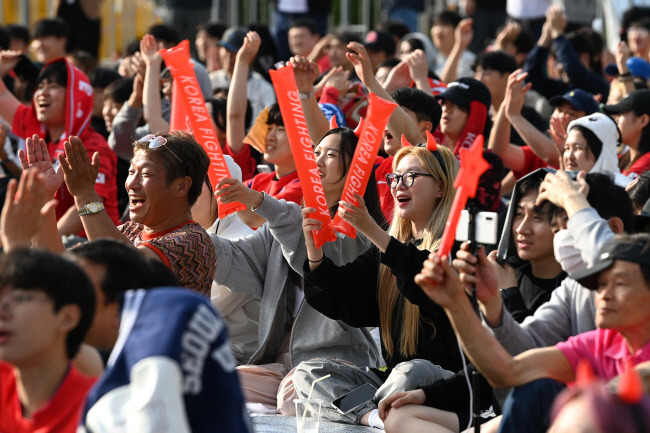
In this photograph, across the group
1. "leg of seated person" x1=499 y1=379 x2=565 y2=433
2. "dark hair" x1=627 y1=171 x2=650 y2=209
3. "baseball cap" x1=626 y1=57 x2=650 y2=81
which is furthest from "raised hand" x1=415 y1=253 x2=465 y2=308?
"baseball cap" x1=626 y1=57 x2=650 y2=81

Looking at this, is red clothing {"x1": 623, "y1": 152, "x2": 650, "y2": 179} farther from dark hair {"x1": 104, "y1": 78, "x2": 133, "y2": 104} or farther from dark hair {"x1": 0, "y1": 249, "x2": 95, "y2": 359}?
dark hair {"x1": 0, "y1": 249, "x2": 95, "y2": 359}

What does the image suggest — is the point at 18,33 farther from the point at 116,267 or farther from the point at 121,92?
the point at 116,267

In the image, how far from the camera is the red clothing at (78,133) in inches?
267

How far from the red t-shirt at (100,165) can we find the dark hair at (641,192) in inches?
125

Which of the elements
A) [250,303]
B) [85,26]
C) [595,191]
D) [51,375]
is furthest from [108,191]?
[85,26]

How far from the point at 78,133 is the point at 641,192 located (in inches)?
145

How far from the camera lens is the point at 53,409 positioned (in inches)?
110

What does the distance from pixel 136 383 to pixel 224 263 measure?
2743 mm

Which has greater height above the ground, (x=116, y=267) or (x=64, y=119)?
(x=116, y=267)

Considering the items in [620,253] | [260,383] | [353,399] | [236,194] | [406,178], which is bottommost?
[260,383]

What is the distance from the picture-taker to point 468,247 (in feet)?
11.5

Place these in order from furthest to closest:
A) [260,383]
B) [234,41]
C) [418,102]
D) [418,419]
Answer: [234,41] → [418,102] → [260,383] → [418,419]

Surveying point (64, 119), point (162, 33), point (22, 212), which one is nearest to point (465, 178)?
point (22, 212)

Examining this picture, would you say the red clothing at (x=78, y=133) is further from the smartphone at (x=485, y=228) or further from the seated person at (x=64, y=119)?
the smartphone at (x=485, y=228)
